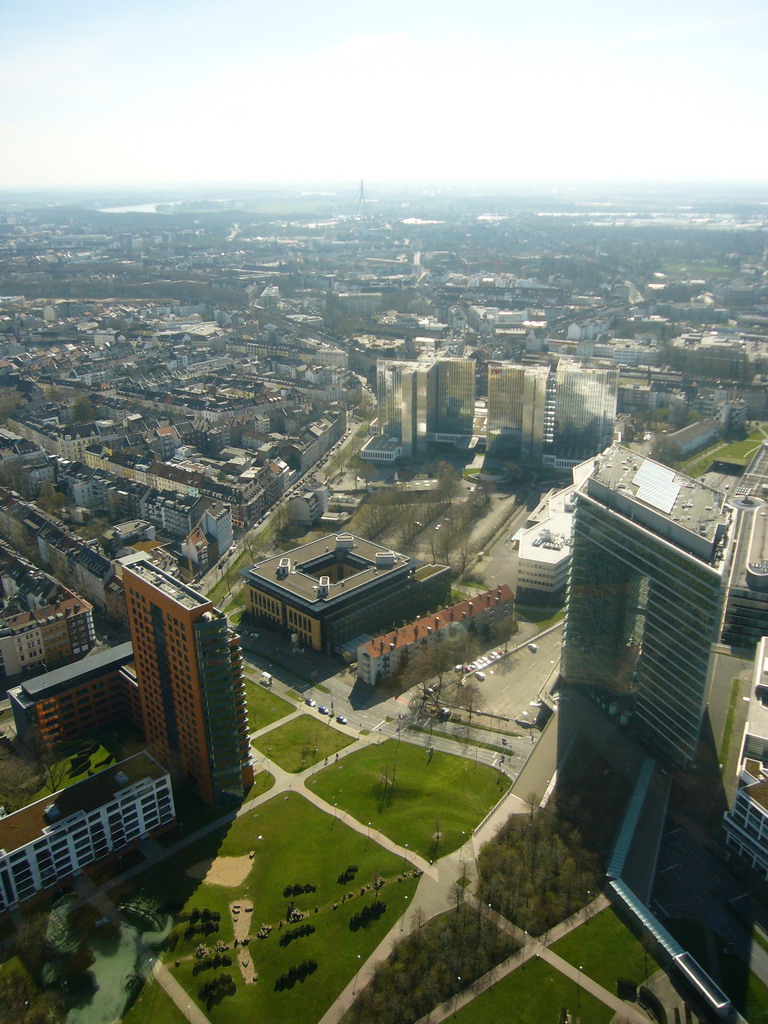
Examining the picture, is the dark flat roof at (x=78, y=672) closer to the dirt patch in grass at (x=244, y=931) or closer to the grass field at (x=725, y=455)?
the dirt patch in grass at (x=244, y=931)

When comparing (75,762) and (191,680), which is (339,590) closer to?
(191,680)

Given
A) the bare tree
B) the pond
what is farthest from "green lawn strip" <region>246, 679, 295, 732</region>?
the pond

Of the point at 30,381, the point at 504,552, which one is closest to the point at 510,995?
the point at 504,552

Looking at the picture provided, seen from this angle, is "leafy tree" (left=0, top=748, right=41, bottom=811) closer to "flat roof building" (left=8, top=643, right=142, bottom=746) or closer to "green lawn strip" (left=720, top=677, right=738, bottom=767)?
"flat roof building" (left=8, top=643, right=142, bottom=746)

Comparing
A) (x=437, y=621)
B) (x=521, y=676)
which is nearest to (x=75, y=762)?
(x=437, y=621)

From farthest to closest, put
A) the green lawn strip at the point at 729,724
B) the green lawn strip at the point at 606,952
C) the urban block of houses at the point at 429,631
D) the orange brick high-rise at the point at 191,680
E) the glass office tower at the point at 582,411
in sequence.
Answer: the glass office tower at the point at 582,411
the urban block of houses at the point at 429,631
the green lawn strip at the point at 729,724
the orange brick high-rise at the point at 191,680
the green lawn strip at the point at 606,952

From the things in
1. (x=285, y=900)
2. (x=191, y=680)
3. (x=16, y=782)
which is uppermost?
(x=191, y=680)

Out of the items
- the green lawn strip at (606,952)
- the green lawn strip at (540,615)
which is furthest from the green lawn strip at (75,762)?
the green lawn strip at (540,615)
